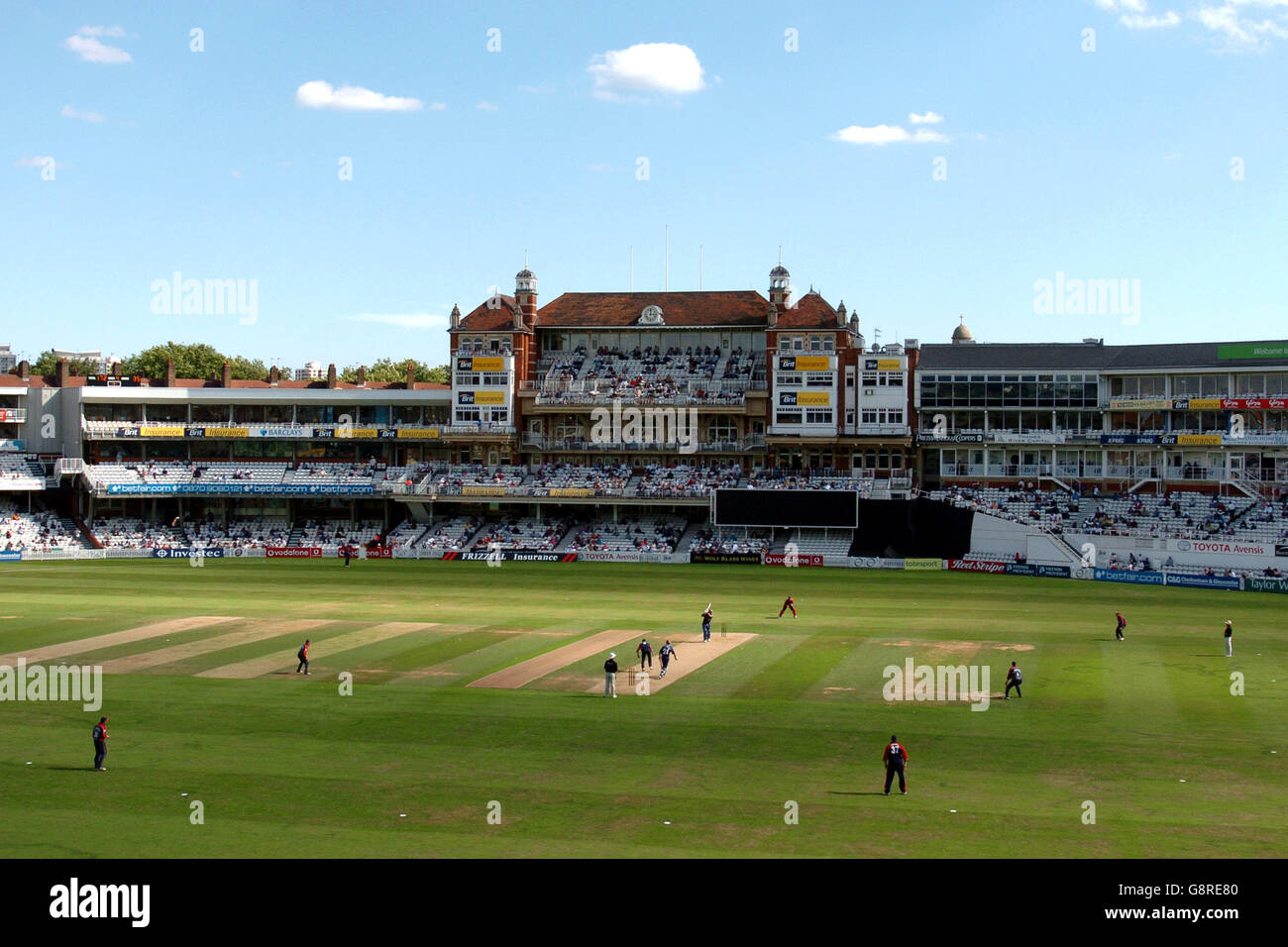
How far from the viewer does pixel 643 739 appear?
1122 inches

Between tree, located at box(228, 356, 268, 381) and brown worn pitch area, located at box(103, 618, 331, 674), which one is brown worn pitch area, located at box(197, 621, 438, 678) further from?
tree, located at box(228, 356, 268, 381)

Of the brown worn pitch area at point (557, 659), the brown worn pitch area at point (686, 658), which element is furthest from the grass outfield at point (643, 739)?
the brown worn pitch area at point (557, 659)

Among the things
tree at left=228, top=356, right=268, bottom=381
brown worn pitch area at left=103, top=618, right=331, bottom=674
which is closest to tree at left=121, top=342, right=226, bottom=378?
tree at left=228, top=356, right=268, bottom=381

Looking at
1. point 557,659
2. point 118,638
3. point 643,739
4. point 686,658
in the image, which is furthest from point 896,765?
point 118,638

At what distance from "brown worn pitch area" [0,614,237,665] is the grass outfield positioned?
1.97 ft

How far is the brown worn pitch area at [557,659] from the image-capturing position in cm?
3572

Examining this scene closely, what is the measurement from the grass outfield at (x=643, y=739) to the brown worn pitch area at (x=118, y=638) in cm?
60

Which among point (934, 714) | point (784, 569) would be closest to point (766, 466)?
point (784, 569)

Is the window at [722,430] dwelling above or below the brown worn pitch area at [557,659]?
above

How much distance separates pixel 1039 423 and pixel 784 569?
23143 mm

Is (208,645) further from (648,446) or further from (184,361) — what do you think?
(184,361)

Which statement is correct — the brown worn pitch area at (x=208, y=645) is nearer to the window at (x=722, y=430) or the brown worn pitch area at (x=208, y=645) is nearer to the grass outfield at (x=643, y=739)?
the grass outfield at (x=643, y=739)

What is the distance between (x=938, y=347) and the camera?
86.2 meters
